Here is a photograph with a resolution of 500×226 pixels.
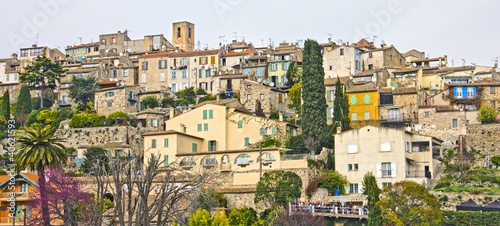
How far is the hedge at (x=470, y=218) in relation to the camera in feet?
168

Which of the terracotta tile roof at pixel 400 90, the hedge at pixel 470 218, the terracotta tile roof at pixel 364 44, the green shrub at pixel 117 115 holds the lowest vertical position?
the hedge at pixel 470 218

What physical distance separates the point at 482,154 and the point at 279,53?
38.0m

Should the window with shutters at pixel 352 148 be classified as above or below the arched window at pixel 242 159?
above

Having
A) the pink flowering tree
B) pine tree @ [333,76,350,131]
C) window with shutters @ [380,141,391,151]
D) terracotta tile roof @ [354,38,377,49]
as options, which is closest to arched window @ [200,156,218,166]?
the pink flowering tree

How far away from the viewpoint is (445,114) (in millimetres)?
70875

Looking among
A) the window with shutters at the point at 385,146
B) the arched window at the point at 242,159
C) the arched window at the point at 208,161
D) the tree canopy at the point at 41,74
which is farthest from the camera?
the tree canopy at the point at 41,74

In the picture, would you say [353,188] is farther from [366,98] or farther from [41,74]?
A: [41,74]

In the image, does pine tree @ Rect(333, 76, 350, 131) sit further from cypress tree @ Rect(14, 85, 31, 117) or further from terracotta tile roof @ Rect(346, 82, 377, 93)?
cypress tree @ Rect(14, 85, 31, 117)

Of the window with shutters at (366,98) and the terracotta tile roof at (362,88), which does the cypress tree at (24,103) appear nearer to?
the terracotta tile roof at (362,88)

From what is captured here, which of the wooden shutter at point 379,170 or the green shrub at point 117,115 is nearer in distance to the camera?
the wooden shutter at point 379,170

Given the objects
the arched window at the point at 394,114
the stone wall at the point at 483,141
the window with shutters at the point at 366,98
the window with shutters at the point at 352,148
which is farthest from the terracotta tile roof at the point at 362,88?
the window with shutters at the point at 352,148

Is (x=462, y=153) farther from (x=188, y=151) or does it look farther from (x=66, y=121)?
(x=66, y=121)

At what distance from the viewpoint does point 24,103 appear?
9456 cm

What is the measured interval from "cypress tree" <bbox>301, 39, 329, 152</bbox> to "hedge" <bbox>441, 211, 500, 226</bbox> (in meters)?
16.0
